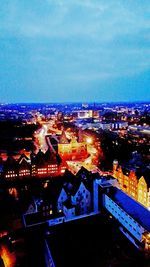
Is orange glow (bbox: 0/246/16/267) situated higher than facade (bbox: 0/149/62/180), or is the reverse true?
facade (bbox: 0/149/62/180)

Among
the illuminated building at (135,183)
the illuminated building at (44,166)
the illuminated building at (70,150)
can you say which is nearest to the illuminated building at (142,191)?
the illuminated building at (135,183)

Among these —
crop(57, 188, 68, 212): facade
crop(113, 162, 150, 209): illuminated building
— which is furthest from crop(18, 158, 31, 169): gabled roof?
crop(113, 162, 150, 209): illuminated building

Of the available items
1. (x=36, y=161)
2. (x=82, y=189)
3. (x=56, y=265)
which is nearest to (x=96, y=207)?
(x=82, y=189)

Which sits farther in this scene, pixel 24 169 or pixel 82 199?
pixel 24 169

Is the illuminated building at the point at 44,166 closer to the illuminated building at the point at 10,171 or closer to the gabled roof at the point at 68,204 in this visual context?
the illuminated building at the point at 10,171

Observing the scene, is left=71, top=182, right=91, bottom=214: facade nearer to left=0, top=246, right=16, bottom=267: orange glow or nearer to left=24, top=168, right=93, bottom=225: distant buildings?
left=24, top=168, right=93, bottom=225: distant buildings

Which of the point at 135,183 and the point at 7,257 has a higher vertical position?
the point at 135,183

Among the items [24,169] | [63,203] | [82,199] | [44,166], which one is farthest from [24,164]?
[82,199]

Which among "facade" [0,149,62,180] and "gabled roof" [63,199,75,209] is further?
"facade" [0,149,62,180]

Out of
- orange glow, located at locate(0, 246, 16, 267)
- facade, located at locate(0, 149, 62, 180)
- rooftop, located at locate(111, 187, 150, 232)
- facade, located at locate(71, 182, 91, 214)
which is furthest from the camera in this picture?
facade, located at locate(0, 149, 62, 180)

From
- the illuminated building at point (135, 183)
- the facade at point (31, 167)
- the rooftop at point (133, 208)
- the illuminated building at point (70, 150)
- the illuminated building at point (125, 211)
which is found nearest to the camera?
the illuminated building at point (125, 211)

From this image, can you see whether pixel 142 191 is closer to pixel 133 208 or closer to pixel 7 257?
pixel 133 208

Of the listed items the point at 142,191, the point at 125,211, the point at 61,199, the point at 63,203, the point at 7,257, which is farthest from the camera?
the point at 142,191
